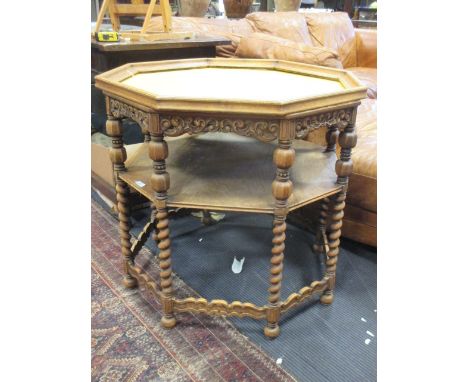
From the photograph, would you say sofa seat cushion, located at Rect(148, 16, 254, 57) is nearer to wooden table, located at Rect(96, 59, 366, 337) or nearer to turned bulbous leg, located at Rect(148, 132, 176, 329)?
wooden table, located at Rect(96, 59, 366, 337)

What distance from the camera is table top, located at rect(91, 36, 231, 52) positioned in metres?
1.58

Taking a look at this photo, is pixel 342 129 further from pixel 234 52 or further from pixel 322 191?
pixel 234 52

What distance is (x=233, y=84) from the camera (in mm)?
1165

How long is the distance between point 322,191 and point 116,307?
0.79m

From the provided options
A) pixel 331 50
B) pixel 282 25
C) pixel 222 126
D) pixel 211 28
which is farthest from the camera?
pixel 282 25

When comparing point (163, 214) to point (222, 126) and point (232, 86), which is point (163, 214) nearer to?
point (222, 126)

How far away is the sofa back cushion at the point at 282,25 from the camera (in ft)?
9.15

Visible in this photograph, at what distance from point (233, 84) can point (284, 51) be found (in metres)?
0.86

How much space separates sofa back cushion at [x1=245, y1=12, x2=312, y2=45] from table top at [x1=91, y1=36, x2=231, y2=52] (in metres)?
0.91

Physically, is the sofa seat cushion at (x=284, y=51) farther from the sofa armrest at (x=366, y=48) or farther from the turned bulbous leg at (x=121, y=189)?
the sofa armrest at (x=366, y=48)

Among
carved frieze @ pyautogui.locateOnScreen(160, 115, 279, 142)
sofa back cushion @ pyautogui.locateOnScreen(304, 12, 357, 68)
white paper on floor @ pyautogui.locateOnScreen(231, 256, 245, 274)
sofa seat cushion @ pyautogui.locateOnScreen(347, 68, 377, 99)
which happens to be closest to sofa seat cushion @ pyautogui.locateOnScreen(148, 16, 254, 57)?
sofa back cushion @ pyautogui.locateOnScreen(304, 12, 357, 68)

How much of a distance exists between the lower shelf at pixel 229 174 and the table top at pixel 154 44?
45cm

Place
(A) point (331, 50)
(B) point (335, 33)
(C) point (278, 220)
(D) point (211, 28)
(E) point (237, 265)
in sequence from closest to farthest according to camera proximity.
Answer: (C) point (278, 220)
(E) point (237, 265)
(A) point (331, 50)
(D) point (211, 28)
(B) point (335, 33)

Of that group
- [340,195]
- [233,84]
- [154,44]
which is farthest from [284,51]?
[340,195]
